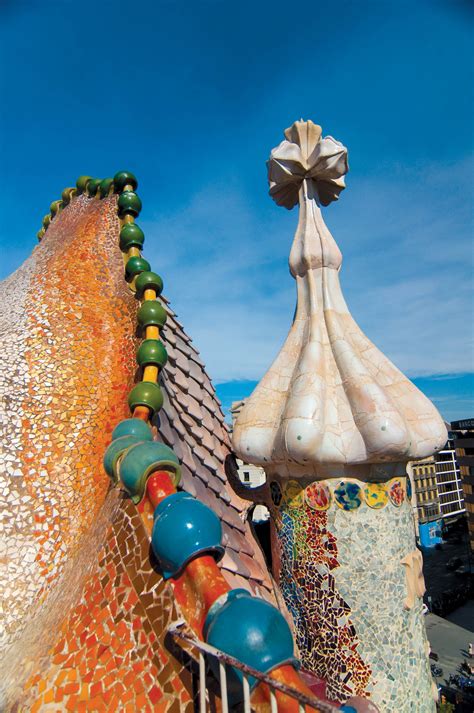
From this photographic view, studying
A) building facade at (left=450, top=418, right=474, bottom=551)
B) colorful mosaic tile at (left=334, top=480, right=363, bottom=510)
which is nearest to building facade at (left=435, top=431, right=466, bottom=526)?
building facade at (left=450, top=418, right=474, bottom=551)

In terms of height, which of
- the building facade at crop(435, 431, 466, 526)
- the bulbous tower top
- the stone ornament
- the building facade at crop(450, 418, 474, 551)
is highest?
the stone ornament

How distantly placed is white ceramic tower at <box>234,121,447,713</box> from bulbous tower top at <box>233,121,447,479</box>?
0.01 metres

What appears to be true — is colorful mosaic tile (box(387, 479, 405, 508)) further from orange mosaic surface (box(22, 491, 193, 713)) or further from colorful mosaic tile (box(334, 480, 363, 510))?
orange mosaic surface (box(22, 491, 193, 713))

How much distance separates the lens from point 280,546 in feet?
13.9

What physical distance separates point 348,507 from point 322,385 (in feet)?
3.41

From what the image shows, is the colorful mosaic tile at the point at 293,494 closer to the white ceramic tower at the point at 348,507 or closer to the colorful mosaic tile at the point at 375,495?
the white ceramic tower at the point at 348,507

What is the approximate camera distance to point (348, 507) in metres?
3.89

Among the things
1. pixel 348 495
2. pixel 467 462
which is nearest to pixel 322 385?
pixel 348 495

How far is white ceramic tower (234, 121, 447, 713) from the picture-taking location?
3.74 meters

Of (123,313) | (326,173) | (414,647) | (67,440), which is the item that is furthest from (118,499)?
(326,173)

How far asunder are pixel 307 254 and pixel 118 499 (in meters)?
2.94

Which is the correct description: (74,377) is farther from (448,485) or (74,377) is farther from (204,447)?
(448,485)

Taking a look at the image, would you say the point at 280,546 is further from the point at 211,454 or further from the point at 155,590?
the point at 155,590

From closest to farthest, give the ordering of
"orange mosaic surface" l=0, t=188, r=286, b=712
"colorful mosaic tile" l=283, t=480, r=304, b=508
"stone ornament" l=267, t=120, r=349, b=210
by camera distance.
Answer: "orange mosaic surface" l=0, t=188, r=286, b=712, "colorful mosaic tile" l=283, t=480, r=304, b=508, "stone ornament" l=267, t=120, r=349, b=210
